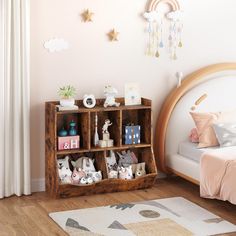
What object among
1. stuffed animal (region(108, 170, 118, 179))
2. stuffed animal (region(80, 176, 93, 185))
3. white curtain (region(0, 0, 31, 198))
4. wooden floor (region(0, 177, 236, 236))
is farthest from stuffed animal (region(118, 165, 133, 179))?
white curtain (region(0, 0, 31, 198))

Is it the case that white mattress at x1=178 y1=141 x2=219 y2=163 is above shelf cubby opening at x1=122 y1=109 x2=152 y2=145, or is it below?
below

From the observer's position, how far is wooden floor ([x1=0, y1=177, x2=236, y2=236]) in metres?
3.78

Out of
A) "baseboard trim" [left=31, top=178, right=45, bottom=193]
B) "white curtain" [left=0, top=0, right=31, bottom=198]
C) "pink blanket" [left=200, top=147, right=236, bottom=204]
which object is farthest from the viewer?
"baseboard trim" [left=31, top=178, right=45, bottom=193]

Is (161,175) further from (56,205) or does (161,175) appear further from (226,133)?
(56,205)

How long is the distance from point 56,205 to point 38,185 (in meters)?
0.43

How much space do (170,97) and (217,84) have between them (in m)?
0.49

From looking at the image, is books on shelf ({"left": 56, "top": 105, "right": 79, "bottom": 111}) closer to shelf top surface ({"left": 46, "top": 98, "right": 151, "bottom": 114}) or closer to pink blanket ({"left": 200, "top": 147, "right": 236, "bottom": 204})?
shelf top surface ({"left": 46, "top": 98, "right": 151, "bottom": 114})

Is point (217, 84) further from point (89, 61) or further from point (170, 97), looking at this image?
point (89, 61)

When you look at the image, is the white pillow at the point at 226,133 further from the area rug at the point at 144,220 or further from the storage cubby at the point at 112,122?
the storage cubby at the point at 112,122

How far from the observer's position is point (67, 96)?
4.47 metres

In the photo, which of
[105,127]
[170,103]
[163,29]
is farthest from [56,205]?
[163,29]

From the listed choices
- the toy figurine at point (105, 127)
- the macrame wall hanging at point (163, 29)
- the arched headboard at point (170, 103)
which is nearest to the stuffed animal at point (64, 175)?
the toy figurine at point (105, 127)

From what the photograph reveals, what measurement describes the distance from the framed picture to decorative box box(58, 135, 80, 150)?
536mm

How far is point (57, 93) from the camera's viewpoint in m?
4.62
